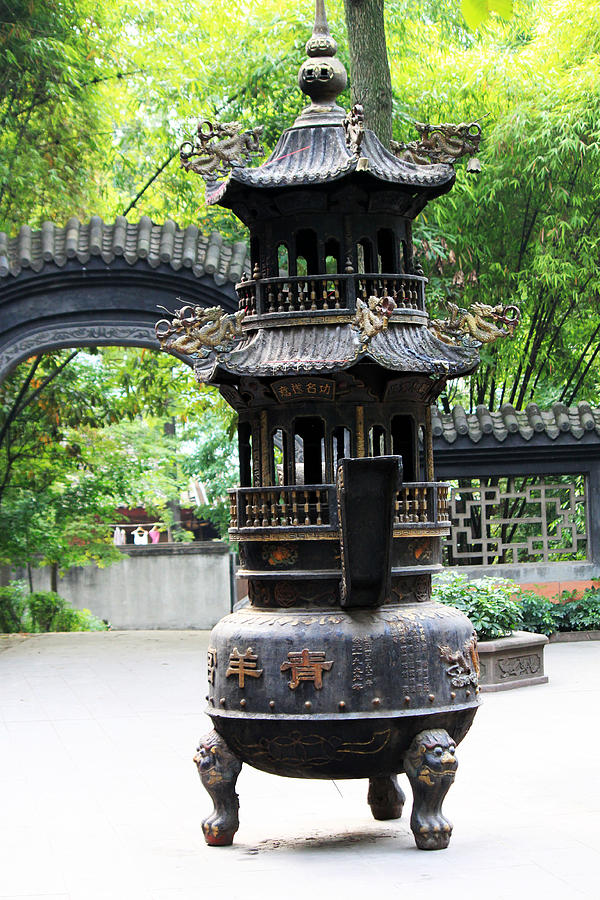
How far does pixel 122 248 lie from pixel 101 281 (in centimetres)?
46

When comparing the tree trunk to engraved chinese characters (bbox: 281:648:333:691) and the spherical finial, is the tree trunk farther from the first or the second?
engraved chinese characters (bbox: 281:648:333:691)

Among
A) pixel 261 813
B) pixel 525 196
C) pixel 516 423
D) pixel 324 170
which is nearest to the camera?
pixel 324 170

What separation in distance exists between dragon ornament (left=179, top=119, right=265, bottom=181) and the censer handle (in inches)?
76.3

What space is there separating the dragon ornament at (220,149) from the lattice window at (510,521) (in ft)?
26.8

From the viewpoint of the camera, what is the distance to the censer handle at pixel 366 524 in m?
5.80

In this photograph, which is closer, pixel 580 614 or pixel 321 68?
pixel 321 68

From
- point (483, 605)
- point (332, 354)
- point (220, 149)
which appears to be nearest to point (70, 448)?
point (483, 605)

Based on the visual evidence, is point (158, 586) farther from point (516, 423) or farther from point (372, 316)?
point (372, 316)

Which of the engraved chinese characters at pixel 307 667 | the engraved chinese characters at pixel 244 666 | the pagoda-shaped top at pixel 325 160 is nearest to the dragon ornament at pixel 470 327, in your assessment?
the pagoda-shaped top at pixel 325 160

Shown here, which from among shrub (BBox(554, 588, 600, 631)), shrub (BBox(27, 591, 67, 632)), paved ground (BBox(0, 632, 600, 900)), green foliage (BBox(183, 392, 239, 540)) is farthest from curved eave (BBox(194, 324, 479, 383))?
green foliage (BBox(183, 392, 239, 540))

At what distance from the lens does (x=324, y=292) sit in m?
6.55

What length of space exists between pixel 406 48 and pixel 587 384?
5284mm

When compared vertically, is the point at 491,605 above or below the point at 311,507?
below

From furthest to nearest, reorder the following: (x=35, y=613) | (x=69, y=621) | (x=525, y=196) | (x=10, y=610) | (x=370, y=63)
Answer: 1. (x=69, y=621)
2. (x=35, y=613)
3. (x=10, y=610)
4. (x=525, y=196)
5. (x=370, y=63)
